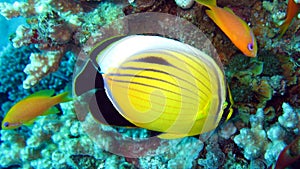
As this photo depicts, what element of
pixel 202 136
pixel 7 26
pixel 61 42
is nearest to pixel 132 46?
pixel 202 136

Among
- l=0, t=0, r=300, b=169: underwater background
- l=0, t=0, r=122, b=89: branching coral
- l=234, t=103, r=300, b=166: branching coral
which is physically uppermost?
l=0, t=0, r=122, b=89: branching coral

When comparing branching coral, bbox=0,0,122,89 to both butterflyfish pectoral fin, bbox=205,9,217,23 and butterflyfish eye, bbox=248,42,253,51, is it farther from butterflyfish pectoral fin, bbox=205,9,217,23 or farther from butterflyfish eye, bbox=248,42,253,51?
butterflyfish eye, bbox=248,42,253,51

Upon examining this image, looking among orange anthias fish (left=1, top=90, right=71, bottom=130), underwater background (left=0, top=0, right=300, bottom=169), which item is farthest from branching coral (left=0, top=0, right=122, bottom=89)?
orange anthias fish (left=1, top=90, right=71, bottom=130)

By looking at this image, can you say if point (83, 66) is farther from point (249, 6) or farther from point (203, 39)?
point (249, 6)

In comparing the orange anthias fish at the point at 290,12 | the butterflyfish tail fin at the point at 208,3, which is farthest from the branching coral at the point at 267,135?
the butterflyfish tail fin at the point at 208,3

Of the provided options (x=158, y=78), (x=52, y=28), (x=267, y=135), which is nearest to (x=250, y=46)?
(x=267, y=135)

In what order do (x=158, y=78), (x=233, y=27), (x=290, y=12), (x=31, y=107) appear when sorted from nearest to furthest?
(x=158, y=78) → (x=233, y=27) → (x=290, y=12) → (x=31, y=107)

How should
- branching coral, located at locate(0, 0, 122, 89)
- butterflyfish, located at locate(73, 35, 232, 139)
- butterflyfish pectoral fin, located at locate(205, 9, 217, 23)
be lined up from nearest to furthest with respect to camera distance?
1. butterflyfish, located at locate(73, 35, 232, 139)
2. butterflyfish pectoral fin, located at locate(205, 9, 217, 23)
3. branching coral, located at locate(0, 0, 122, 89)

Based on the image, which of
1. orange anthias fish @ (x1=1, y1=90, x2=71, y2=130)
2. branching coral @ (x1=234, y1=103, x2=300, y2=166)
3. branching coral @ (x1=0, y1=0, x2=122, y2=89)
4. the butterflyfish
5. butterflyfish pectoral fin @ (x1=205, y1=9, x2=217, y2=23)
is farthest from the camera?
orange anthias fish @ (x1=1, y1=90, x2=71, y2=130)

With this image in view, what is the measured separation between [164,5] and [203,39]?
41cm

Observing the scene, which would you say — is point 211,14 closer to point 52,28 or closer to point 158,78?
point 158,78

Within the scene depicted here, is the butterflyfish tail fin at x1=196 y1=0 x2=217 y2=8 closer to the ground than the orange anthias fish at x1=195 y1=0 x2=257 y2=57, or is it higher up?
higher up

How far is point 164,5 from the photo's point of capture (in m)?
2.15

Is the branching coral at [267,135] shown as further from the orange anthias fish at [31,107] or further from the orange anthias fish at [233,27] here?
the orange anthias fish at [31,107]
